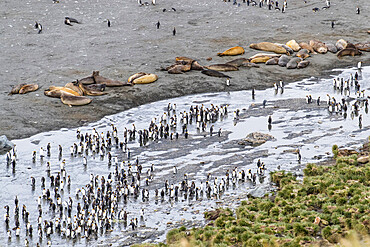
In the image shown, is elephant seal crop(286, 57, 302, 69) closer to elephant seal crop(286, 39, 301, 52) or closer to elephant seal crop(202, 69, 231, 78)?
elephant seal crop(286, 39, 301, 52)

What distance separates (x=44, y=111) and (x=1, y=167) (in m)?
6.80

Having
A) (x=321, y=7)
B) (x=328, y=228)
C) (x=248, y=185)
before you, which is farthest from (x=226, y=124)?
(x=321, y=7)

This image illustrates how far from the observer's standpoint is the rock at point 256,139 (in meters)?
25.8

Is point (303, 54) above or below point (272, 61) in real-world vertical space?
above

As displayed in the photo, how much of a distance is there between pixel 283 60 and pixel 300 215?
22655 millimetres

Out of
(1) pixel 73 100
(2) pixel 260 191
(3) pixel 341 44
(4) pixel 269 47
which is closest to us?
(2) pixel 260 191

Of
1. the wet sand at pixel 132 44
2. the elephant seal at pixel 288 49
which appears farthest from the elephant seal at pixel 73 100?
the elephant seal at pixel 288 49

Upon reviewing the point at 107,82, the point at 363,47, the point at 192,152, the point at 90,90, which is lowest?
the point at 192,152

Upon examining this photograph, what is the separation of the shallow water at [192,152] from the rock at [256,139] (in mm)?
352

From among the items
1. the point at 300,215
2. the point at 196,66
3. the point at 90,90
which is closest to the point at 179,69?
the point at 196,66

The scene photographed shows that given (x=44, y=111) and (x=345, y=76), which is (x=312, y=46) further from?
(x=44, y=111)

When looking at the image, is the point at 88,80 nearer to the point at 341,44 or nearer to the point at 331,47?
the point at 331,47

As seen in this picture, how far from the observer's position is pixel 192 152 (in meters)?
25.0

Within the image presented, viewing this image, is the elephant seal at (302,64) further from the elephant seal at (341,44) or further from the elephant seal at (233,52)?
the elephant seal at (341,44)
